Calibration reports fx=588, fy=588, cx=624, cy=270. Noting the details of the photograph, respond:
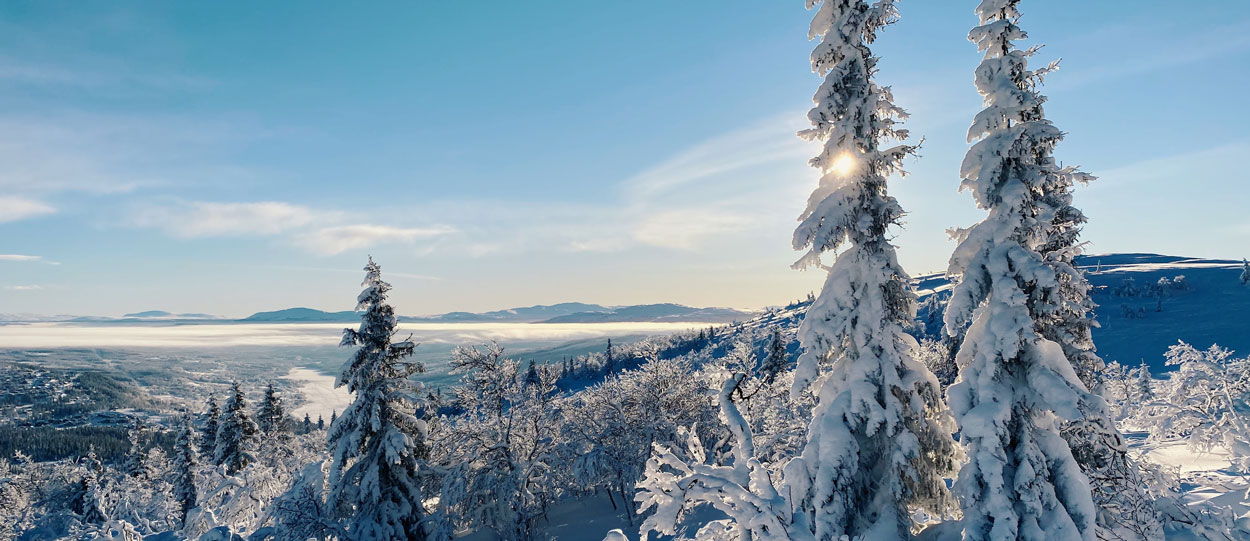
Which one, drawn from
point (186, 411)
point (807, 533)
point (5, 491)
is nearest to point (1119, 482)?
point (807, 533)

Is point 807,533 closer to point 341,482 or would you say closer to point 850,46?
point 850,46

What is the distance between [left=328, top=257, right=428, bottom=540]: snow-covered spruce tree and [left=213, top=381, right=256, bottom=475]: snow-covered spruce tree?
24496 mm

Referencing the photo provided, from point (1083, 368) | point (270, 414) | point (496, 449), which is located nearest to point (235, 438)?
point (270, 414)

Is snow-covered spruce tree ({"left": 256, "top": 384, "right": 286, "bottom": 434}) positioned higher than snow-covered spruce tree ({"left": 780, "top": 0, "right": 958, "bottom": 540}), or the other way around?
snow-covered spruce tree ({"left": 780, "top": 0, "right": 958, "bottom": 540})

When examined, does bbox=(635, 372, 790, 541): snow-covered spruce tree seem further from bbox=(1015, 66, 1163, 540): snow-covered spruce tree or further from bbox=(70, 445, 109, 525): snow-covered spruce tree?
bbox=(70, 445, 109, 525): snow-covered spruce tree

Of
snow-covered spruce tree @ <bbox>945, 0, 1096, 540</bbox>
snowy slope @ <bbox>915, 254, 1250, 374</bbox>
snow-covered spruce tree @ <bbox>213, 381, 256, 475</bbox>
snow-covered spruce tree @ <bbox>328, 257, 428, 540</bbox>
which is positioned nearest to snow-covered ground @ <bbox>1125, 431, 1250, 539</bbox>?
snow-covered spruce tree @ <bbox>945, 0, 1096, 540</bbox>

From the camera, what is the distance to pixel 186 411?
4866 centimetres

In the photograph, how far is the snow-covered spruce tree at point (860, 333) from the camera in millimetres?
10953

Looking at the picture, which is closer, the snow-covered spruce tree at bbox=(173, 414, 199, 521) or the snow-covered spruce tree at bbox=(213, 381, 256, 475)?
the snow-covered spruce tree at bbox=(213, 381, 256, 475)

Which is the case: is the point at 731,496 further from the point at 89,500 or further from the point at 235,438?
the point at 89,500

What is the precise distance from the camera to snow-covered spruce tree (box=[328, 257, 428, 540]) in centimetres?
2023

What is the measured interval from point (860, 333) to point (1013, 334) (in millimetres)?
2554

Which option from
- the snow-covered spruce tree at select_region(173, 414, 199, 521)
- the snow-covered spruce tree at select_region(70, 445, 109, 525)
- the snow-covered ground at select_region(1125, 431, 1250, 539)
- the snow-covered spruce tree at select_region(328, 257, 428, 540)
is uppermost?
the snow-covered spruce tree at select_region(328, 257, 428, 540)

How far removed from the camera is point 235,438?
4000cm
